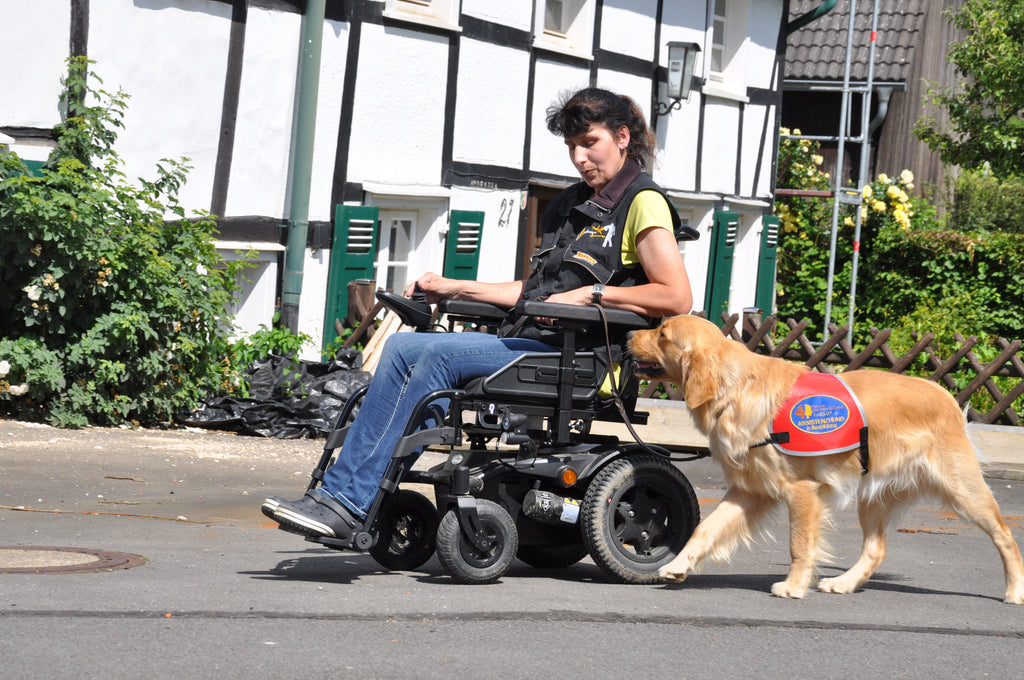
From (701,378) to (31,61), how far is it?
6534 millimetres

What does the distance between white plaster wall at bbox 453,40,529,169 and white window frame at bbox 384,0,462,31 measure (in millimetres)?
352

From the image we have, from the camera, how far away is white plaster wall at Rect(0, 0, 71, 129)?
9.44 metres

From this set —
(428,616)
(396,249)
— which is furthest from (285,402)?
(428,616)

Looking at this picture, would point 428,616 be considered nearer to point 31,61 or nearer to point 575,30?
point 31,61

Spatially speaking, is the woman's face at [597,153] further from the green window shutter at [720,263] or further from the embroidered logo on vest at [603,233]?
the green window shutter at [720,263]

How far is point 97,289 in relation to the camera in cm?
900

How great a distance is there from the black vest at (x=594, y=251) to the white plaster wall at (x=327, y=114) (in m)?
6.90

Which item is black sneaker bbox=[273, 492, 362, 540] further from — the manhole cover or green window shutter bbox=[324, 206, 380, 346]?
green window shutter bbox=[324, 206, 380, 346]

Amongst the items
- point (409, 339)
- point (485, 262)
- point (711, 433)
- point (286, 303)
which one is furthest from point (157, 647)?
point (485, 262)

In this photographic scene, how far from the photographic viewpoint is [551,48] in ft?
47.2

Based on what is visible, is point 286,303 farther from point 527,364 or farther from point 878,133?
point 878,133

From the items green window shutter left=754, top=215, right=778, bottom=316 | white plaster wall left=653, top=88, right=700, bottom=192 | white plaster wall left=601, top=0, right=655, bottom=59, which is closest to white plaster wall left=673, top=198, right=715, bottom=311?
white plaster wall left=653, top=88, right=700, bottom=192

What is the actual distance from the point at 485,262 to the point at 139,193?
17.4ft

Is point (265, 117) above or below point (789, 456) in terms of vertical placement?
above
